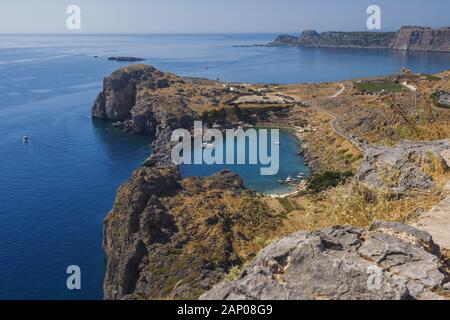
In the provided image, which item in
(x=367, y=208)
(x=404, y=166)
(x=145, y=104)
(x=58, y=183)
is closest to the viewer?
(x=367, y=208)

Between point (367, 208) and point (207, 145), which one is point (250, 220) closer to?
point (367, 208)

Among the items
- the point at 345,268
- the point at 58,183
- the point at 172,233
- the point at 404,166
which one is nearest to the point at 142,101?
the point at 58,183

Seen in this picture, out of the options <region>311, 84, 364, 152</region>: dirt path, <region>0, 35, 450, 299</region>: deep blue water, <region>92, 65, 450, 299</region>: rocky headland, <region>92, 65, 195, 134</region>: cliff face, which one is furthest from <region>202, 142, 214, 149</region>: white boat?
<region>311, 84, 364, 152</region>: dirt path

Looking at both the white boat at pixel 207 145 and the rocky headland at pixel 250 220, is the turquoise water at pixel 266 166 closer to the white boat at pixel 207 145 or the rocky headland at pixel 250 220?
the white boat at pixel 207 145

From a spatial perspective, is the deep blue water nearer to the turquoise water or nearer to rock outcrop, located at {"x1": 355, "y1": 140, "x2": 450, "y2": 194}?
the turquoise water

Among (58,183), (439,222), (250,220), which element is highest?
(439,222)
